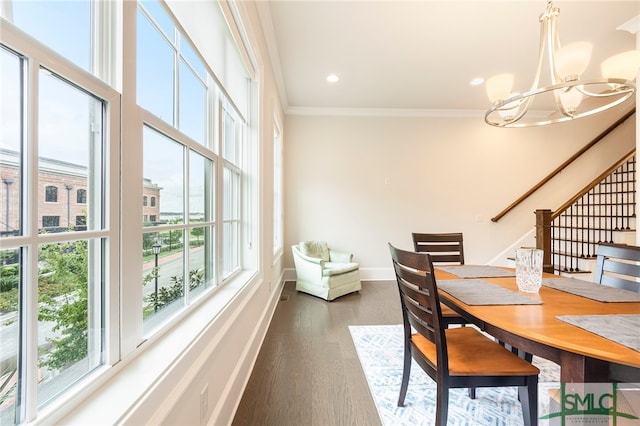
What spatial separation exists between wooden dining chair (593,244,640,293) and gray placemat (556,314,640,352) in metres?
0.65

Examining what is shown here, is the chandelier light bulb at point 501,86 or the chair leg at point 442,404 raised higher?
the chandelier light bulb at point 501,86

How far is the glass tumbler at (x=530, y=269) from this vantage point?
1482mm

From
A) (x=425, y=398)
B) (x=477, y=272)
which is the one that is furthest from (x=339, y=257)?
(x=425, y=398)

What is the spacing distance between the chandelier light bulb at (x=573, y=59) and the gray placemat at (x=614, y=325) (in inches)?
53.0

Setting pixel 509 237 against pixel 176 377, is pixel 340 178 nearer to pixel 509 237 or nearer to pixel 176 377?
pixel 509 237

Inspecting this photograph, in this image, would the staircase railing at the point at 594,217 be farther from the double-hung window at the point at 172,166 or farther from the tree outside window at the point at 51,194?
the tree outside window at the point at 51,194

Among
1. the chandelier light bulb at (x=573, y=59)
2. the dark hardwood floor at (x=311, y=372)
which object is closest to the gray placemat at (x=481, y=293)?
the dark hardwood floor at (x=311, y=372)

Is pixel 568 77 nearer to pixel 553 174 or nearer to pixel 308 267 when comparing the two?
pixel 308 267

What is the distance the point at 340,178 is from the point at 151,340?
3.99 meters

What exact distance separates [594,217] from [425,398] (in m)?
4.08

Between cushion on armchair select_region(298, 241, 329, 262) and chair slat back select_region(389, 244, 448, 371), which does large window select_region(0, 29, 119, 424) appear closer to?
chair slat back select_region(389, 244, 448, 371)

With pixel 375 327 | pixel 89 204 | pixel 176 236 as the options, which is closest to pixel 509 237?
pixel 375 327

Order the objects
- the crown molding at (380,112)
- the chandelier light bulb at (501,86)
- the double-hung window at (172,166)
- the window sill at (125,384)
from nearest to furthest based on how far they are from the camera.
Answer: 1. the window sill at (125,384)
2. the double-hung window at (172,166)
3. the chandelier light bulb at (501,86)
4. the crown molding at (380,112)

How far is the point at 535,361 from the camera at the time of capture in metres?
2.16
